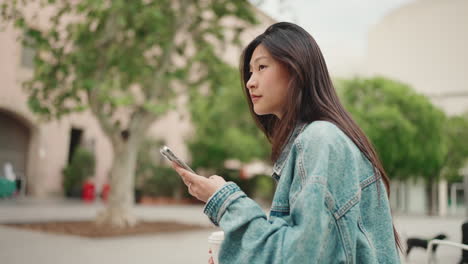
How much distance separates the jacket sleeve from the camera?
1.22 meters

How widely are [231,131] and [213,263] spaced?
2589 centimetres

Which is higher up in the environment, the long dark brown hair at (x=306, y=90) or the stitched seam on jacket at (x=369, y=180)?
the long dark brown hair at (x=306, y=90)

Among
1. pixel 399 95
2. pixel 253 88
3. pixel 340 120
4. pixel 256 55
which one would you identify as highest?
pixel 399 95

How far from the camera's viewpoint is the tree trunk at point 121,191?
40.5ft

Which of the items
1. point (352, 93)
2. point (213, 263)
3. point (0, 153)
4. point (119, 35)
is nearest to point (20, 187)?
point (0, 153)

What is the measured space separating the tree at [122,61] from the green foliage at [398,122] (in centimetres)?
1457

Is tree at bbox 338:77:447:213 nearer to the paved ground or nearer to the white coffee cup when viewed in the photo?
the paved ground

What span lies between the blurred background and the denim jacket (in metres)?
0.83

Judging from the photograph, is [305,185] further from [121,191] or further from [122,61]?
[121,191]

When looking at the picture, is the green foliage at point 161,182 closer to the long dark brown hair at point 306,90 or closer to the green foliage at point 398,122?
the green foliage at point 398,122

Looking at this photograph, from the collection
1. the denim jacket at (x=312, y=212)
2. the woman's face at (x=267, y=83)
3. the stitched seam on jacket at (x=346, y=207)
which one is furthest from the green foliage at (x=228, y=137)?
the stitched seam on jacket at (x=346, y=207)

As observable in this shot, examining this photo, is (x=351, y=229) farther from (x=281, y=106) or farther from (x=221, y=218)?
(x=281, y=106)

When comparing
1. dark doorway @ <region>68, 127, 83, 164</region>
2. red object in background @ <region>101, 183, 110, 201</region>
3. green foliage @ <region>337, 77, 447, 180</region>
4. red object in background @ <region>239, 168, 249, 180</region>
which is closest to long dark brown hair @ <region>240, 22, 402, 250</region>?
green foliage @ <region>337, 77, 447, 180</region>

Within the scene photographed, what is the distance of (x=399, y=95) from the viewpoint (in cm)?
2659
